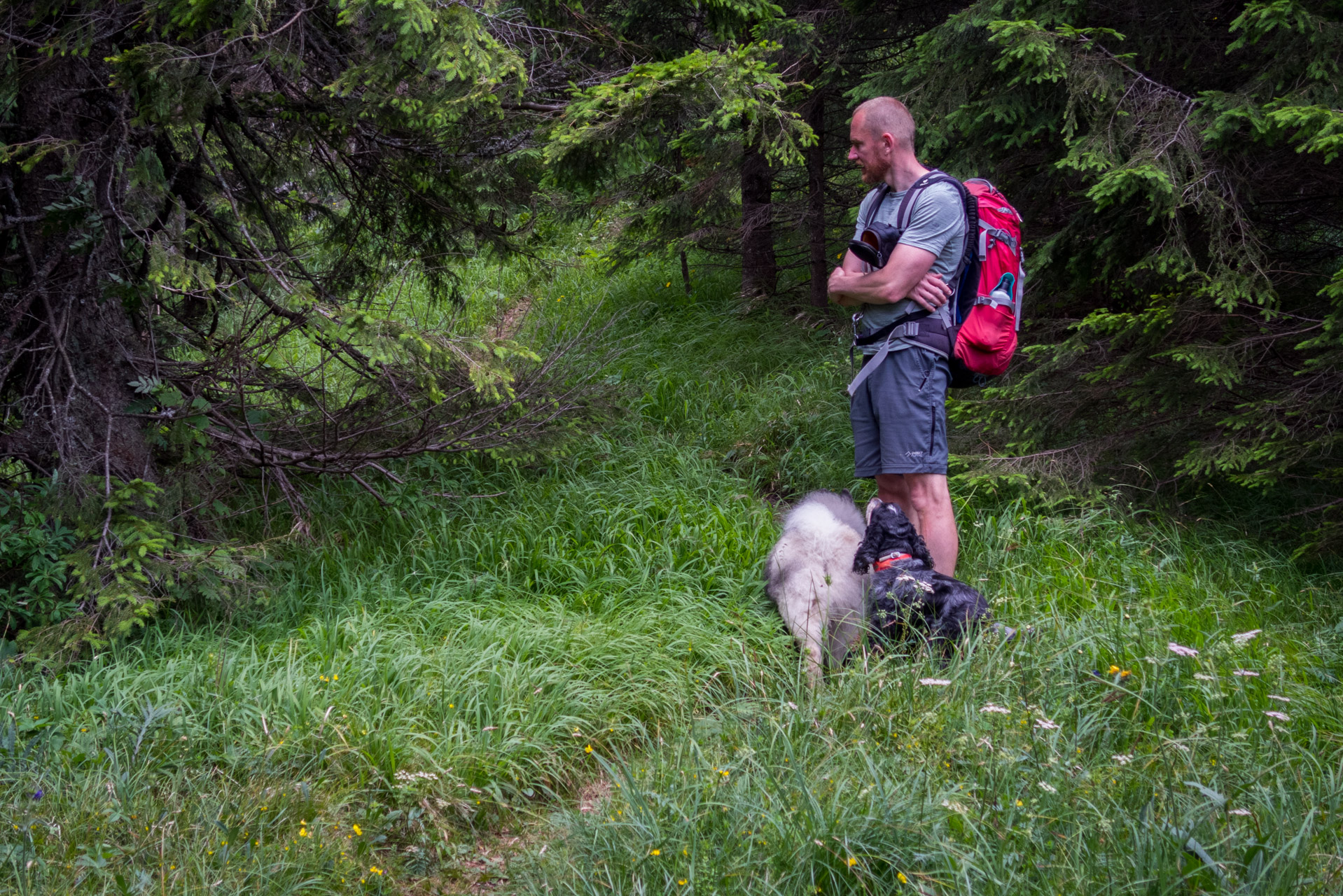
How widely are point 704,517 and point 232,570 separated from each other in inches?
95.7

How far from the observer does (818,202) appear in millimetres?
7609

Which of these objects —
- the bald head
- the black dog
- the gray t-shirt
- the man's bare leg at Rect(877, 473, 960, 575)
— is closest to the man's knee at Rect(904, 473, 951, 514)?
the man's bare leg at Rect(877, 473, 960, 575)

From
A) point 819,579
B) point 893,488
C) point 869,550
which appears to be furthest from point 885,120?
point 819,579

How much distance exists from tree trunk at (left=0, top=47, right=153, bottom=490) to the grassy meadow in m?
0.98

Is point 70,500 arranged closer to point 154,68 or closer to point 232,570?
point 232,570

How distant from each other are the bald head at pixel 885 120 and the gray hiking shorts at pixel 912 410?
98cm

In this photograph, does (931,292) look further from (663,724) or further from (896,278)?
(663,724)

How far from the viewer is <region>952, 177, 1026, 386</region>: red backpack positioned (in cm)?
408

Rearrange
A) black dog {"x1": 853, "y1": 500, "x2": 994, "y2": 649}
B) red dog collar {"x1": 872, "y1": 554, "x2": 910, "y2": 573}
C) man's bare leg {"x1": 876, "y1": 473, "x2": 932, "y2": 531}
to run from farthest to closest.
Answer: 1. man's bare leg {"x1": 876, "y1": 473, "x2": 932, "y2": 531}
2. red dog collar {"x1": 872, "y1": 554, "x2": 910, "y2": 573}
3. black dog {"x1": 853, "y1": 500, "x2": 994, "y2": 649}

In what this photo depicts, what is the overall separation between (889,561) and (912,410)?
0.73 m

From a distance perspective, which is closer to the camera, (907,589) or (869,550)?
(907,589)

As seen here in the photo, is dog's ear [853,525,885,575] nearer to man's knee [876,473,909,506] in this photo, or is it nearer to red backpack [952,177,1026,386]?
man's knee [876,473,909,506]

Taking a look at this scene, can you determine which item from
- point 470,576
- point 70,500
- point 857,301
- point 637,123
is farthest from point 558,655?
point 637,123

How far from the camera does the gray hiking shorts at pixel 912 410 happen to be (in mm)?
4062
